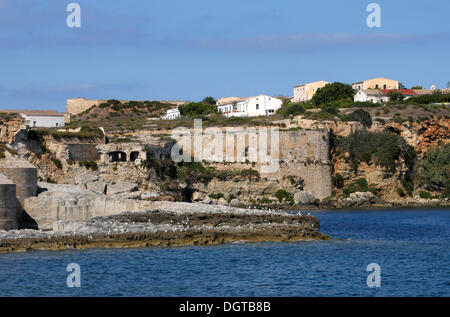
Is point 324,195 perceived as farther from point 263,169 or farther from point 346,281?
point 346,281

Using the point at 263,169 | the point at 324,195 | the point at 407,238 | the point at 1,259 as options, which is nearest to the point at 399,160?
the point at 324,195

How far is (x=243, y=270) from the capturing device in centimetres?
2445

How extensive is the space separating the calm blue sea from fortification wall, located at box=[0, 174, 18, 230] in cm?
351

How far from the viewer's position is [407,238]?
34469 mm

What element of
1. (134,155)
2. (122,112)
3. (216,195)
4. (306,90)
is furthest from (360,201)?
(306,90)

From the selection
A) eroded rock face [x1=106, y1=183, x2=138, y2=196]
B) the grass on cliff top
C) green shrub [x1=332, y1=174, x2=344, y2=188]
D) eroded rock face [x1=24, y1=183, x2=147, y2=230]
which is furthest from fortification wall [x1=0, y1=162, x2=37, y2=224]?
the grass on cliff top

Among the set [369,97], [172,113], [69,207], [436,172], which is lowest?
[69,207]

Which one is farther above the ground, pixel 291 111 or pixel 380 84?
pixel 380 84

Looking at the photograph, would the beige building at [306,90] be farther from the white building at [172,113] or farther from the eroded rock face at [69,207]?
the eroded rock face at [69,207]

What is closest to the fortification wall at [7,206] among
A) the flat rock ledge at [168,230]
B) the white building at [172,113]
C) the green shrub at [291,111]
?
the flat rock ledge at [168,230]

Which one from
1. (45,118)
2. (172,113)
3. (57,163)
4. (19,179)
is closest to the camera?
(19,179)

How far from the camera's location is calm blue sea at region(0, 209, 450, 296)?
2164cm

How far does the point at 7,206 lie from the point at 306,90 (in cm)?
6975

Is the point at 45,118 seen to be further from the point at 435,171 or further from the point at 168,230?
the point at 168,230
